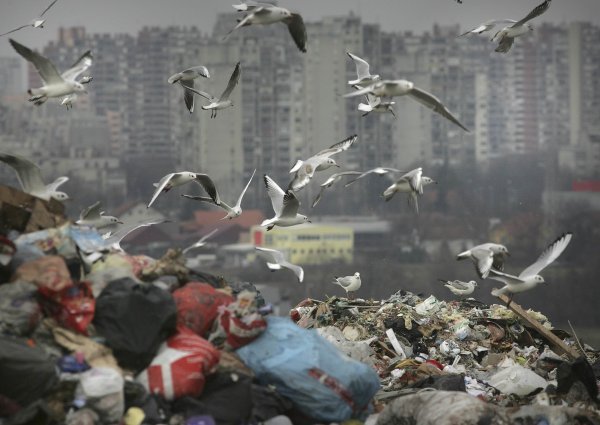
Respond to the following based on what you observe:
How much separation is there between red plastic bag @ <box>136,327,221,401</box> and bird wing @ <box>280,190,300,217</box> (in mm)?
2609

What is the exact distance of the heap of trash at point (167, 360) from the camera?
4.77 m

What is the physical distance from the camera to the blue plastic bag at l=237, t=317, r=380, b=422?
17.0 ft

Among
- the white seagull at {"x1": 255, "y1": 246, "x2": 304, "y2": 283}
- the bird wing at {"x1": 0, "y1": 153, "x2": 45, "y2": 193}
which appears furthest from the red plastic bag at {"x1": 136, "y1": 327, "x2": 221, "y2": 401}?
the white seagull at {"x1": 255, "y1": 246, "x2": 304, "y2": 283}

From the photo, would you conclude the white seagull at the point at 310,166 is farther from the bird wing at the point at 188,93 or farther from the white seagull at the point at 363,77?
the bird wing at the point at 188,93

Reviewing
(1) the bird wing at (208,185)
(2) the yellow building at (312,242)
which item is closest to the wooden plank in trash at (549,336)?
(1) the bird wing at (208,185)

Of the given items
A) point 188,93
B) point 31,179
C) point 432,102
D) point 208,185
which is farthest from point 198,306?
point 188,93

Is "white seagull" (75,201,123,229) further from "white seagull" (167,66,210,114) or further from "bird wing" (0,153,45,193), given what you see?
"white seagull" (167,66,210,114)

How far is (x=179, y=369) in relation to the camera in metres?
5.00

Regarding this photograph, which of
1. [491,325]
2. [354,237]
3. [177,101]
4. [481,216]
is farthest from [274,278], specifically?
[491,325]

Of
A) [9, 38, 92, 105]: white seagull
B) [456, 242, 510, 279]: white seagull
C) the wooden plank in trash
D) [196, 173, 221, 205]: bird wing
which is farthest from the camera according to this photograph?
the wooden plank in trash

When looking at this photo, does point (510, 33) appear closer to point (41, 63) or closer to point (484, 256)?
point (484, 256)

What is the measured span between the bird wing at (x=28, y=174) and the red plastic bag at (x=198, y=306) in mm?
1141

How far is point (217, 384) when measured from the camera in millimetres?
5094

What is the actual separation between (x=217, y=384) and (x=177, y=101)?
56.5 m
